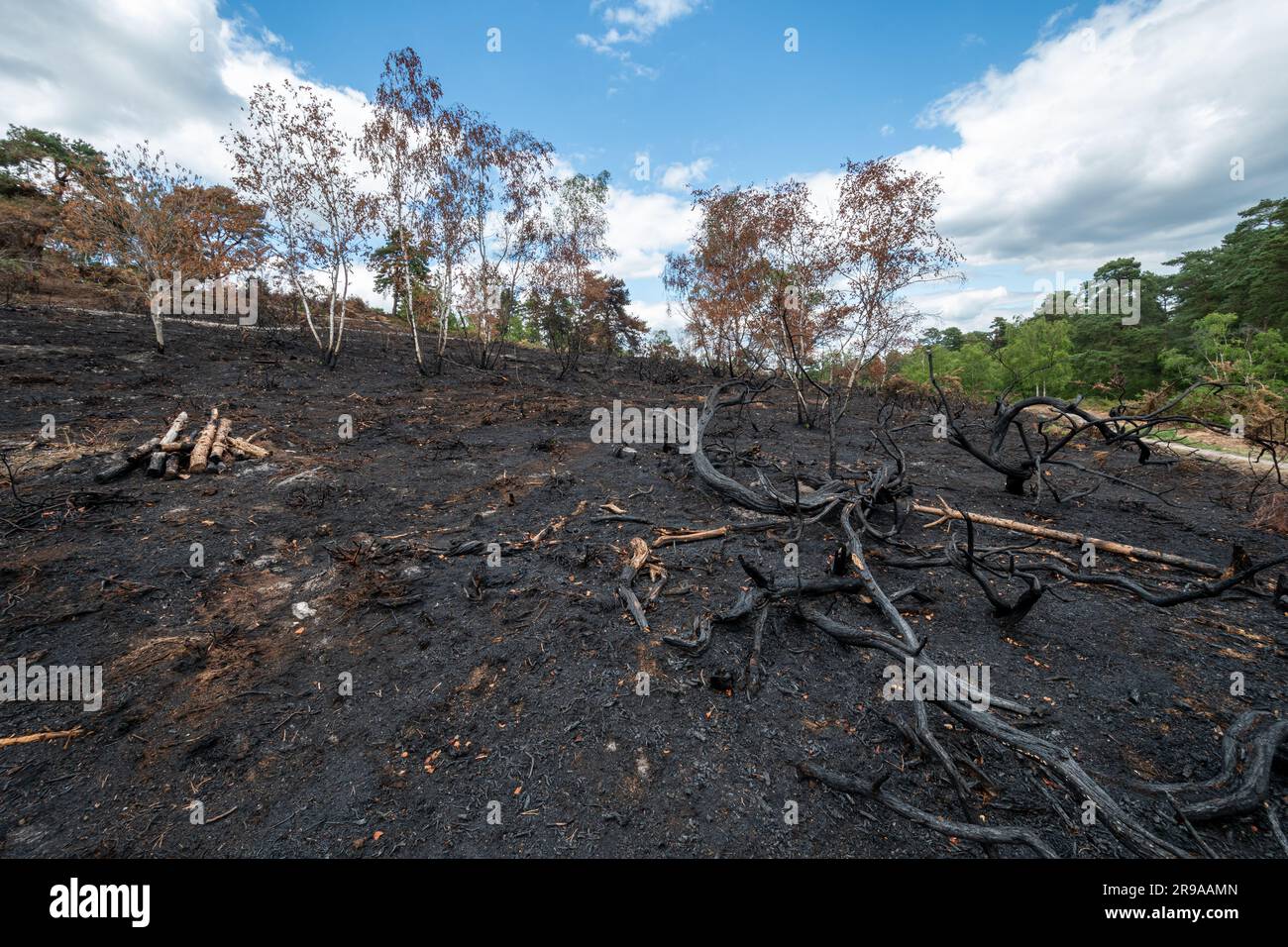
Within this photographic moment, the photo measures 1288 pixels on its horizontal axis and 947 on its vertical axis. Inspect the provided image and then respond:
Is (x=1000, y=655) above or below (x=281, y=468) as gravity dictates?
below

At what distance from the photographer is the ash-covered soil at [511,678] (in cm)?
222

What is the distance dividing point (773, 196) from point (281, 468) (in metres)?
13.9

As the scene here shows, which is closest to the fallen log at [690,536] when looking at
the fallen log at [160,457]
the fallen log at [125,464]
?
the fallen log at [160,457]

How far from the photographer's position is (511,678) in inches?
127

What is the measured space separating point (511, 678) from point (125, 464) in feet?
23.5

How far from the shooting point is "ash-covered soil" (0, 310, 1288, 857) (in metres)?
2.22

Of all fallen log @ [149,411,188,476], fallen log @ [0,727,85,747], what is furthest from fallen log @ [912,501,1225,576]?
fallen log @ [149,411,188,476]

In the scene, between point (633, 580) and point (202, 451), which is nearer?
point (633, 580)

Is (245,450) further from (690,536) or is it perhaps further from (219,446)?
(690,536)

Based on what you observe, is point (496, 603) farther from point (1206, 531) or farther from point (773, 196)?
point (773, 196)

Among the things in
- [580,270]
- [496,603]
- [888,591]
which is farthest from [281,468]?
[580,270]

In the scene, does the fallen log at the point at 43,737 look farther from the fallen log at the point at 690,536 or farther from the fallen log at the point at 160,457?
the fallen log at the point at 160,457

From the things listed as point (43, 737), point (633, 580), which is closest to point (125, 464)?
point (43, 737)
